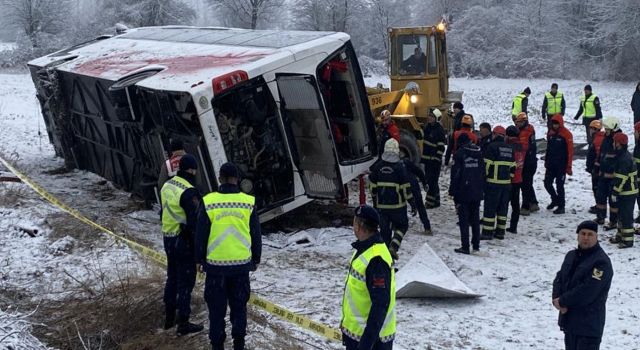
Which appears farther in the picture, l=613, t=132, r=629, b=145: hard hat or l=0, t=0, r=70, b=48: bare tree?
l=0, t=0, r=70, b=48: bare tree

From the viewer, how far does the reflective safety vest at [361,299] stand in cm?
387

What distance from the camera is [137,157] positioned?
9.47 meters

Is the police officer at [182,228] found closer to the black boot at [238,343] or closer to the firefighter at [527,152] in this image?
the black boot at [238,343]

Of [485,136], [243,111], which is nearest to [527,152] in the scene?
[485,136]

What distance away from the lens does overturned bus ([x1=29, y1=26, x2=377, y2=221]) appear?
7.71 meters

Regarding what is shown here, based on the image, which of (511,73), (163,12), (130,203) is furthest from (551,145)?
(163,12)

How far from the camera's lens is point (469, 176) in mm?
8281

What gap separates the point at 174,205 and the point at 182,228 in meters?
0.20

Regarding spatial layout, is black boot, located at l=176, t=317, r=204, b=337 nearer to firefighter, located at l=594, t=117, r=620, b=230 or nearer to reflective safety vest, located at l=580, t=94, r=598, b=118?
firefighter, located at l=594, t=117, r=620, b=230

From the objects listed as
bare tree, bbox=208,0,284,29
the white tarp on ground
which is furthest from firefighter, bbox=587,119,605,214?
bare tree, bbox=208,0,284,29

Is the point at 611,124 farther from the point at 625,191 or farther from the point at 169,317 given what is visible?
the point at 169,317

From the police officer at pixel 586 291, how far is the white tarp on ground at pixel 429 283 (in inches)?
73.1

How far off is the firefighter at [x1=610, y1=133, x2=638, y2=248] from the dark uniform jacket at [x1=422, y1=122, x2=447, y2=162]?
283 cm

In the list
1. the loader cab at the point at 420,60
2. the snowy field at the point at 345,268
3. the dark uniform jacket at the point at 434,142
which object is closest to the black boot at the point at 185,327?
the snowy field at the point at 345,268
